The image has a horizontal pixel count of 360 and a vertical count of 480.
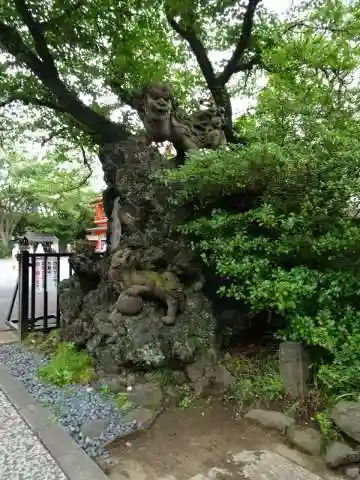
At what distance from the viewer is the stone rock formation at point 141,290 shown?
3.89 meters

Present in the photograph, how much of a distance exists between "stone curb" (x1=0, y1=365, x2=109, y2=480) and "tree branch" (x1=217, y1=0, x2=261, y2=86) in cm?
619

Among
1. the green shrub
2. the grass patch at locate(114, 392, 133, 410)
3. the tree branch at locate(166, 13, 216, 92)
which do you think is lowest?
the grass patch at locate(114, 392, 133, 410)

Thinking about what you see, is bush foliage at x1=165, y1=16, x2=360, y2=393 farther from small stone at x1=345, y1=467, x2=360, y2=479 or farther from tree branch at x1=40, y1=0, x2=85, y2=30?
tree branch at x1=40, y1=0, x2=85, y2=30

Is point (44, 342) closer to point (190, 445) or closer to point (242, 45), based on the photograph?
point (190, 445)

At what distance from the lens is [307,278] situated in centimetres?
308

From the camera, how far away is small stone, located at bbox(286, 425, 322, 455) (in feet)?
8.96

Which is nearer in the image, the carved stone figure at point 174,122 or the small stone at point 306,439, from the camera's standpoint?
the small stone at point 306,439

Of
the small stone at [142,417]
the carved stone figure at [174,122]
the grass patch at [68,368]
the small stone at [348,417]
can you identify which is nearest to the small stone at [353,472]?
the small stone at [348,417]

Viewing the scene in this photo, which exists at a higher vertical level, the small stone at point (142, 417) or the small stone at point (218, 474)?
the small stone at point (142, 417)

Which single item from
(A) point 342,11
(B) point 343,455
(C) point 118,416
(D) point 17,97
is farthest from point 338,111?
(D) point 17,97

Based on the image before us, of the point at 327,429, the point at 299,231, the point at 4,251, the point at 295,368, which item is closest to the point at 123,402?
the point at 295,368

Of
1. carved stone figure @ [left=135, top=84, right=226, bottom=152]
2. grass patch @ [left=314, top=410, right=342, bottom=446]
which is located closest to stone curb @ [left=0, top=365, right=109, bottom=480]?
grass patch @ [left=314, top=410, right=342, bottom=446]

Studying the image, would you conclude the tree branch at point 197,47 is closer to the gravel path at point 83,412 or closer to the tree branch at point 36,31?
the tree branch at point 36,31

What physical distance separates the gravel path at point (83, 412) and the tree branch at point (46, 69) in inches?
158
